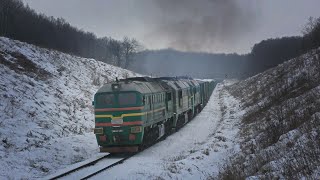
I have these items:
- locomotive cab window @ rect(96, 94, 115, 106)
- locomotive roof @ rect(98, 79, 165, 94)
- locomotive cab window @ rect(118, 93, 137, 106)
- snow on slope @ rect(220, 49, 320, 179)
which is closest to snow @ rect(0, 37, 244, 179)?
snow on slope @ rect(220, 49, 320, 179)

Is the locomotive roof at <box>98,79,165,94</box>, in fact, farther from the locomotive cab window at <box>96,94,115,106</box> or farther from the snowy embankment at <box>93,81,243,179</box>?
the snowy embankment at <box>93,81,243,179</box>

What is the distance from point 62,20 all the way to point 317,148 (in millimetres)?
92044

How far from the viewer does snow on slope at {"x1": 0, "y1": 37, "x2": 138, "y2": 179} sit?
16.7 meters

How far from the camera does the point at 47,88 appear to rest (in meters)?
28.6

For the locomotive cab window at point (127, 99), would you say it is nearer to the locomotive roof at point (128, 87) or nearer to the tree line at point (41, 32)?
the locomotive roof at point (128, 87)

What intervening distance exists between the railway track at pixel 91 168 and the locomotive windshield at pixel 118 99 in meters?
2.32

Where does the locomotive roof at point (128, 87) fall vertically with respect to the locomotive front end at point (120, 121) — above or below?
above

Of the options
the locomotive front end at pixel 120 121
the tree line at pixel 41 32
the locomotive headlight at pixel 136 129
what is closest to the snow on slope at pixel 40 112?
the locomotive front end at pixel 120 121

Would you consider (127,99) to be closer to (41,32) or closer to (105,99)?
(105,99)

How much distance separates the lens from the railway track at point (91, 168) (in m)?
14.4

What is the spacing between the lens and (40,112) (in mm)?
23688

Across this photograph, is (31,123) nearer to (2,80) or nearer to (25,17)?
(2,80)

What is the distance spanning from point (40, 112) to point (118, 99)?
645 centimetres

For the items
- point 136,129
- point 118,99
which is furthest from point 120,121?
point 118,99
